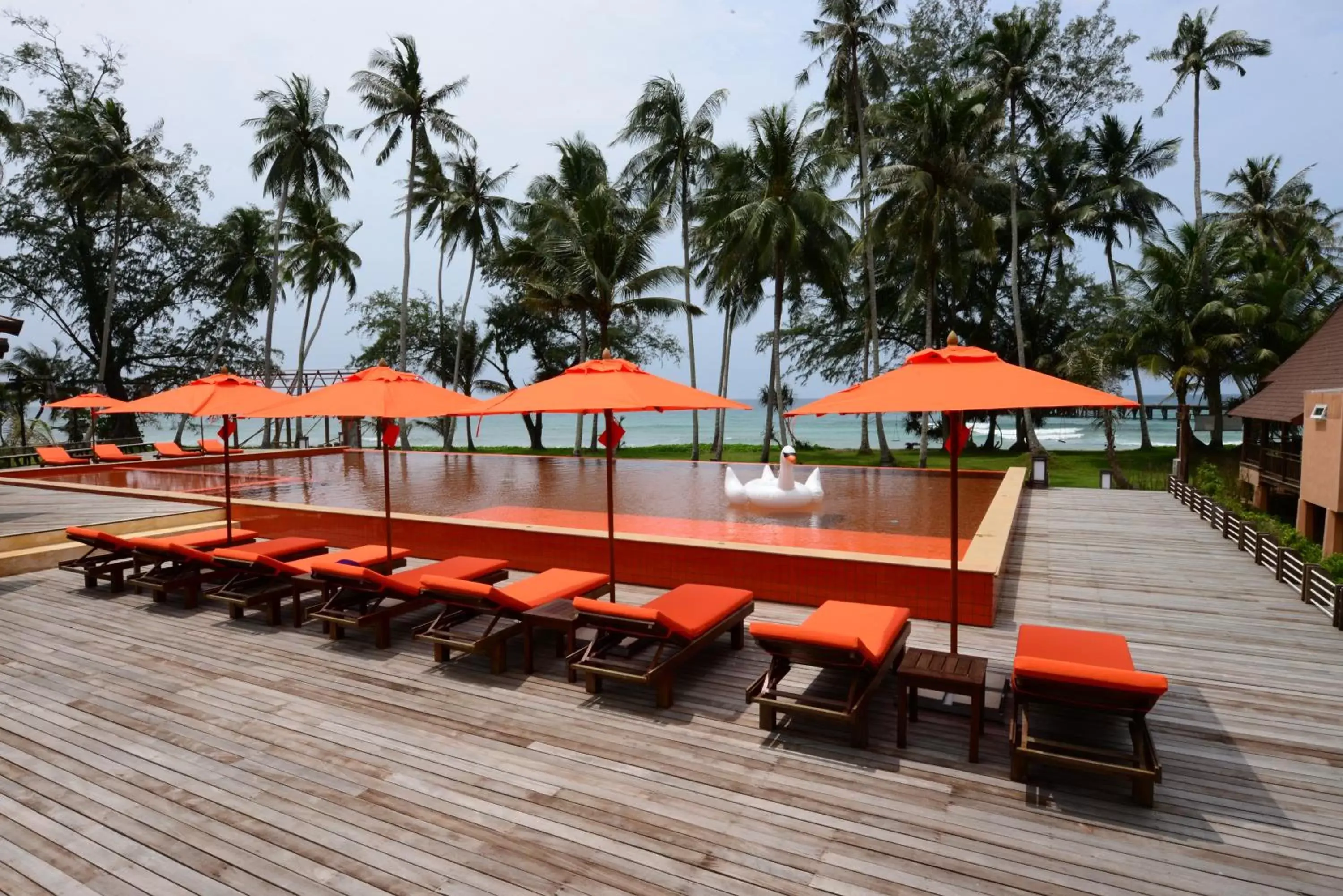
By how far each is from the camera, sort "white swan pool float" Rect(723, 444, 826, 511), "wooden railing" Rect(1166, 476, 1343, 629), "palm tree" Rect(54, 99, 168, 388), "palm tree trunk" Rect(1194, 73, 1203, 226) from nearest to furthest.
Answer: "wooden railing" Rect(1166, 476, 1343, 629)
"white swan pool float" Rect(723, 444, 826, 511)
"palm tree" Rect(54, 99, 168, 388)
"palm tree trunk" Rect(1194, 73, 1203, 226)

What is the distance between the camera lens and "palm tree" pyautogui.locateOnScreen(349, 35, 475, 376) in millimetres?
25406

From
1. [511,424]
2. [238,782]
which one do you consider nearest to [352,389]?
[238,782]

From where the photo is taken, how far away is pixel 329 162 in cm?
2759

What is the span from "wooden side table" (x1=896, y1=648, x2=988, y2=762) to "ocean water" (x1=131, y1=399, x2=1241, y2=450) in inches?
1633

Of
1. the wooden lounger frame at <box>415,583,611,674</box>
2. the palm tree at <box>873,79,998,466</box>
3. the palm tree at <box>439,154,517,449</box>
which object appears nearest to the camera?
the wooden lounger frame at <box>415,583,611,674</box>

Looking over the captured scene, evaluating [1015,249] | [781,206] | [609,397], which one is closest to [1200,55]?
[1015,249]

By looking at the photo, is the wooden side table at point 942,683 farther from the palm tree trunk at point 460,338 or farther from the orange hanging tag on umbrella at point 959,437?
the palm tree trunk at point 460,338

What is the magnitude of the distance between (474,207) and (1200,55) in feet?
92.2

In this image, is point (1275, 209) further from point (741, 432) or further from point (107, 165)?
point (741, 432)

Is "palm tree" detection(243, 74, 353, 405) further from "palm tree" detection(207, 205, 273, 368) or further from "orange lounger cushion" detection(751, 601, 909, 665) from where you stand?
"orange lounger cushion" detection(751, 601, 909, 665)

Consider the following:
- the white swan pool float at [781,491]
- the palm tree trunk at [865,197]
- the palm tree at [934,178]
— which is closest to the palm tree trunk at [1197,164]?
the palm tree at [934,178]

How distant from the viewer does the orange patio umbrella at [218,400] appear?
729cm

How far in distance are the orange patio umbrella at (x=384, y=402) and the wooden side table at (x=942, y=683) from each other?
3755 mm

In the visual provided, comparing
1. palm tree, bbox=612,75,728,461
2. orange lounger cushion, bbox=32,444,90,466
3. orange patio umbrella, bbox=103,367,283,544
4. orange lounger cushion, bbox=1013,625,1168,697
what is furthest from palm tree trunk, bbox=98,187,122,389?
orange lounger cushion, bbox=1013,625,1168,697
